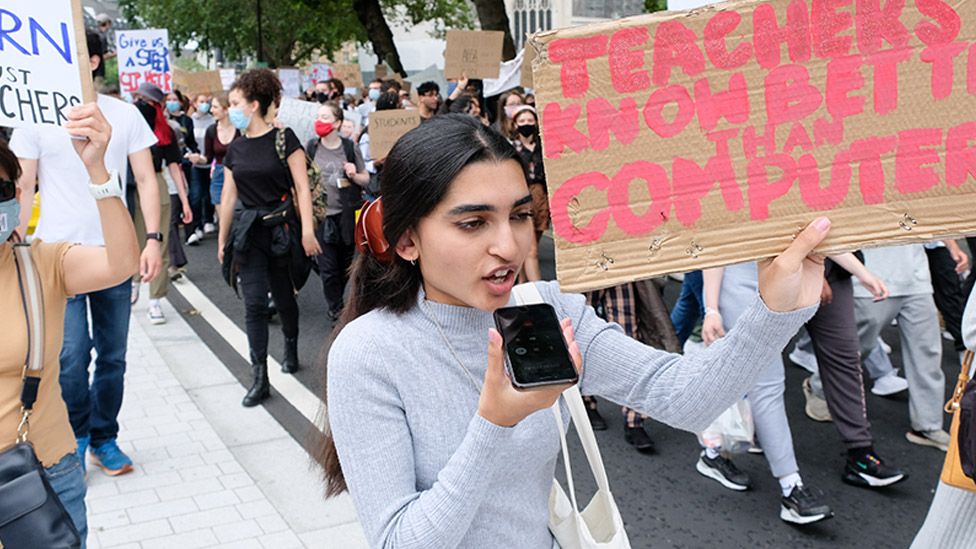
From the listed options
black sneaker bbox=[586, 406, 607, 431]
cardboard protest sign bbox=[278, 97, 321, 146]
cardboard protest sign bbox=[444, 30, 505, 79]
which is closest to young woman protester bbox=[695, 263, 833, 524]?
black sneaker bbox=[586, 406, 607, 431]

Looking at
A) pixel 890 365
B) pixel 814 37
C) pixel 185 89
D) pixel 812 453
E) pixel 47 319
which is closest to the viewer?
pixel 814 37

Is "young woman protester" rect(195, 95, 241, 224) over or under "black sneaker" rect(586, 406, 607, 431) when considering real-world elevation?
over

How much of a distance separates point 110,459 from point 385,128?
471 centimetres

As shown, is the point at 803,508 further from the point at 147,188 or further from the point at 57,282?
the point at 147,188

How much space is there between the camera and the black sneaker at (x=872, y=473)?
16.3ft

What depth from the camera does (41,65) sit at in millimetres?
2939

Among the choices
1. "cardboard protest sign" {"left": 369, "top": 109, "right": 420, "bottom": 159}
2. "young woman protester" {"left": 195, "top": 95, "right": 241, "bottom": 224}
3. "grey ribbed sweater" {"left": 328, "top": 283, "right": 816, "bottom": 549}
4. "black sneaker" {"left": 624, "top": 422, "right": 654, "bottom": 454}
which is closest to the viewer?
"grey ribbed sweater" {"left": 328, "top": 283, "right": 816, "bottom": 549}

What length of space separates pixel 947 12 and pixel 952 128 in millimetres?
196

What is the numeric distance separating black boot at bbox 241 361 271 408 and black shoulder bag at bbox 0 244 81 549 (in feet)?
11.6

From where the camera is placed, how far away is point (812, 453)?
5.49 m

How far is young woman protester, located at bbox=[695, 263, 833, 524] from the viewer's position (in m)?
4.60

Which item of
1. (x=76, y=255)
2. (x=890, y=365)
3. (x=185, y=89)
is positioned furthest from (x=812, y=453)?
(x=185, y=89)

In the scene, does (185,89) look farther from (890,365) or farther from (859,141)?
(859,141)

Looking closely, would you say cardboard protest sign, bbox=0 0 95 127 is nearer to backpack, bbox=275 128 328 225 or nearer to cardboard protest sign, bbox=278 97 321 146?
backpack, bbox=275 128 328 225
